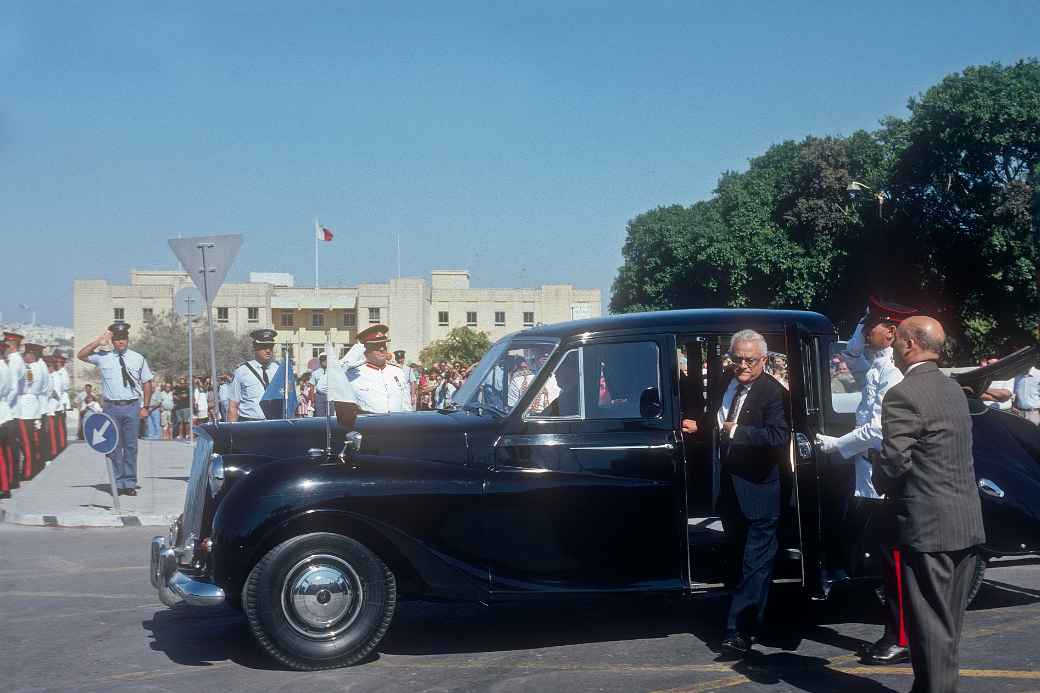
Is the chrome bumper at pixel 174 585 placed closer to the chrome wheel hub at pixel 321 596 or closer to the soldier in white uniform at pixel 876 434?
the chrome wheel hub at pixel 321 596

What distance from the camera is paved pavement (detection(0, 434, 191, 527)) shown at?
1258cm

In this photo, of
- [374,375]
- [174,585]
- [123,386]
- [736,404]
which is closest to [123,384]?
[123,386]

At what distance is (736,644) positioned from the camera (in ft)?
20.1

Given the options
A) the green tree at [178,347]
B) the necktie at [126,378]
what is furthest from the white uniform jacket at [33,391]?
the green tree at [178,347]

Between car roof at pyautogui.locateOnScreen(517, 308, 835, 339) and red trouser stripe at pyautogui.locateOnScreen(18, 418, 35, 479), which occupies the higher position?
car roof at pyautogui.locateOnScreen(517, 308, 835, 339)

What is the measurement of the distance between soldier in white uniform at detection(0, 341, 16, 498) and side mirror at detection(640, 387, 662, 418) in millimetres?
10515

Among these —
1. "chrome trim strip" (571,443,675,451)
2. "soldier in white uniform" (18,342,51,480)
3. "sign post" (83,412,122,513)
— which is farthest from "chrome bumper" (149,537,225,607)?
"soldier in white uniform" (18,342,51,480)

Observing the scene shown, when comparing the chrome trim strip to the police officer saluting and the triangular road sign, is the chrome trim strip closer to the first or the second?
the triangular road sign

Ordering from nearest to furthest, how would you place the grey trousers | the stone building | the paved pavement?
1. the grey trousers
2. the paved pavement
3. the stone building

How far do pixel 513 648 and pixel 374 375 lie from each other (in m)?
4.17

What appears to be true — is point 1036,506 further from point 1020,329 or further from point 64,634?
point 1020,329

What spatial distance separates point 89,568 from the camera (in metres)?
9.49

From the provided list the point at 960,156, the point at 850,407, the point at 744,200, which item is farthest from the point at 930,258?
the point at 850,407

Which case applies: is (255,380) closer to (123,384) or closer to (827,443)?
(123,384)
